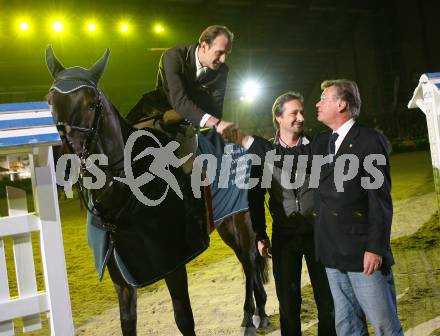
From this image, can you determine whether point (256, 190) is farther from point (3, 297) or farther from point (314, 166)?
point (3, 297)

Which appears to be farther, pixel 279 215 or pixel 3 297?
pixel 279 215

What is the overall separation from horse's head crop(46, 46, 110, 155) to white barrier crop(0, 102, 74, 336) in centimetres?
48

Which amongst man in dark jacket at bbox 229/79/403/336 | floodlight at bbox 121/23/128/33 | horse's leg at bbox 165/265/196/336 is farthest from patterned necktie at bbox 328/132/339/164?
floodlight at bbox 121/23/128/33

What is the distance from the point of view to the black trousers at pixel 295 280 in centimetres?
257

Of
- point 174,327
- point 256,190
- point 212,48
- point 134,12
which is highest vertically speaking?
point 134,12

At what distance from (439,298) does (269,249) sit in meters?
1.78

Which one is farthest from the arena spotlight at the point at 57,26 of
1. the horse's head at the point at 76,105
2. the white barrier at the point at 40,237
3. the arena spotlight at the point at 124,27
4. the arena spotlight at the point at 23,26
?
the white barrier at the point at 40,237

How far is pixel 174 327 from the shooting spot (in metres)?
3.60

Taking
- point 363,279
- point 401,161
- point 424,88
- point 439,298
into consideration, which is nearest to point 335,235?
point 363,279

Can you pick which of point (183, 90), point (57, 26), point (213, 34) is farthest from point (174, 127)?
point (57, 26)

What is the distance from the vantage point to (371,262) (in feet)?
6.55

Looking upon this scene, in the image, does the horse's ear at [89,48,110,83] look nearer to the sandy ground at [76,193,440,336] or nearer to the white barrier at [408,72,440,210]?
the white barrier at [408,72,440,210]

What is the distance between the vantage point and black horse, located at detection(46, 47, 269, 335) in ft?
7.73

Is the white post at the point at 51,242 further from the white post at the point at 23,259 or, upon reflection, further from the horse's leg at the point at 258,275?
the horse's leg at the point at 258,275
